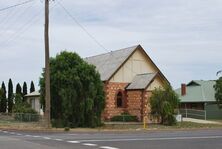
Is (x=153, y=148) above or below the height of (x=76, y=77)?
below

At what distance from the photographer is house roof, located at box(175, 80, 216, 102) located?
62366 mm

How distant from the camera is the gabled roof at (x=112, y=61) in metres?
49.7

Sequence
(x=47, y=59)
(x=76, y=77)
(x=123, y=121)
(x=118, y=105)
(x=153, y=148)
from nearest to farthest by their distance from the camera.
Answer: (x=153, y=148)
(x=47, y=59)
(x=76, y=77)
(x=123, y=121)
(x=118, y=105)

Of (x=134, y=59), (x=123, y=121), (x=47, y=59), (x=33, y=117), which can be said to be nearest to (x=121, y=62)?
(x=134, y=59)

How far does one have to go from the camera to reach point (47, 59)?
35.7 m

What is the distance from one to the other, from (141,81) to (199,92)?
18.0 m

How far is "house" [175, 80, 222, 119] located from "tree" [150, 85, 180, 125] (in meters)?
15.2

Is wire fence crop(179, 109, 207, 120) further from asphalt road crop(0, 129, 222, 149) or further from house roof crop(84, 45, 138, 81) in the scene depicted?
asphalt road crop(0, 129, 222, 149)

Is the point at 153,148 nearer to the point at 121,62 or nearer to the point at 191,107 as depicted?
the point at 121,62

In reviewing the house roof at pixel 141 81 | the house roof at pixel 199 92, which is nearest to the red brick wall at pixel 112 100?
the house roof at pixel 141 81

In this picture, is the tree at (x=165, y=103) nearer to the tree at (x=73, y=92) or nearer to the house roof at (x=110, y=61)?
the tree at (x=73, y=92)

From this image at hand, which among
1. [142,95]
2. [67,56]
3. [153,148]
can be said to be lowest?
[153,148]

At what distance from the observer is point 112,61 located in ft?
172

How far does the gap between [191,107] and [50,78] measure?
2982 centimetres
